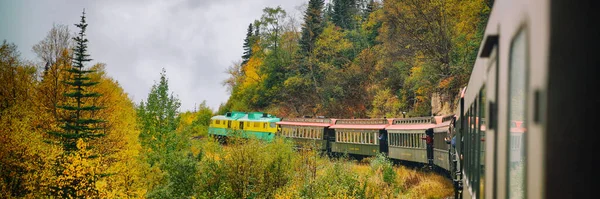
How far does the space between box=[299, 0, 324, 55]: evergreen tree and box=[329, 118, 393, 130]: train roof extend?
1050 inches

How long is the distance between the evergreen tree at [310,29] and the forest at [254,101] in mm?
131

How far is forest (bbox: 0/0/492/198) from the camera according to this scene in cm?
2941

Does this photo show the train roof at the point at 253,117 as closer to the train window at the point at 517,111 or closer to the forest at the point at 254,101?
the forest at the point at 254,101

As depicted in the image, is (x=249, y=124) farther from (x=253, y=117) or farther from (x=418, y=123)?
(x=418, y=123)

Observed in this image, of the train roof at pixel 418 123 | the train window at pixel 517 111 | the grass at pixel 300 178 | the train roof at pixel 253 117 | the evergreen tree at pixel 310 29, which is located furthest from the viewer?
the evergreen tree at pixel 310 29

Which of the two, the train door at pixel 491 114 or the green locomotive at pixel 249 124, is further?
the green locomotive at pixel 249 124

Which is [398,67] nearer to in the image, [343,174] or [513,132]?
[343,174]

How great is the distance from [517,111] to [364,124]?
110 ft

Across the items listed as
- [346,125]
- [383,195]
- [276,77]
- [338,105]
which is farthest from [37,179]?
[276,77]

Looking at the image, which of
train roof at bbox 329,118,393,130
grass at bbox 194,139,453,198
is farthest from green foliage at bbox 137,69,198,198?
train roof at bbox 329,118,393,130

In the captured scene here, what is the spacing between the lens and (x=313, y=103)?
198 ft

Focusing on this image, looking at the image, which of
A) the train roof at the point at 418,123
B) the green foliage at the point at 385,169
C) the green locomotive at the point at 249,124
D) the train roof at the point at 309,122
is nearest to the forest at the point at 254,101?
the green foliage at the point at 385,169

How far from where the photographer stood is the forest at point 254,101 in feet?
96.5

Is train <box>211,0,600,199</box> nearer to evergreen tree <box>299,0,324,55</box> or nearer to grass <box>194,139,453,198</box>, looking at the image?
grass <box>194,139,453,198</box>
